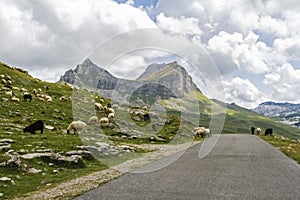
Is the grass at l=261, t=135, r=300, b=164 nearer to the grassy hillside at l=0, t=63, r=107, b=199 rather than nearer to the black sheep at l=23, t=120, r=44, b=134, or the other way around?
the grassy hillside at l=0, t=63, r=107, b=199

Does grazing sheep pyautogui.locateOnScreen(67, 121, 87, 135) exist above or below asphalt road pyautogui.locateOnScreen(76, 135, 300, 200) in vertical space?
above

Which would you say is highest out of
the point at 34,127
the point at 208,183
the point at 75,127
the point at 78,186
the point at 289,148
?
the point at 75,127

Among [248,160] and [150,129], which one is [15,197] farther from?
[150,129]

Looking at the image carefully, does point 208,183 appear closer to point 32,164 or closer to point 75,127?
point 32,164

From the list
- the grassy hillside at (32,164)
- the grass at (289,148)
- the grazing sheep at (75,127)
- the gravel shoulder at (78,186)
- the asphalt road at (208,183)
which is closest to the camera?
the asphalt road at (208,183)

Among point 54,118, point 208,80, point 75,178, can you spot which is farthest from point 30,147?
point 54,118

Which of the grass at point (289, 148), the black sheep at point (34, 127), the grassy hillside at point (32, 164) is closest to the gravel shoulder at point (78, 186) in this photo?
the grassy hillside at point (32, 164)

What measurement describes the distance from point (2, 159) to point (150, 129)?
38.5 meters

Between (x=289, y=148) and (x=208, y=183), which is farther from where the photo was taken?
(x=289, y=148)

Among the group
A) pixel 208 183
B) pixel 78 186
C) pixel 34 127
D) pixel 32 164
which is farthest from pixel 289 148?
pixel 78 186

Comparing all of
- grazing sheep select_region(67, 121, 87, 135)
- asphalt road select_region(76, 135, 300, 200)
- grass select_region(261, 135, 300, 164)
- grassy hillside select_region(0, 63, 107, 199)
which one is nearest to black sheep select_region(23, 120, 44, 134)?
grassy hillside select_region(0, 63, 107, 199)

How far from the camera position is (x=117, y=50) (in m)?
23.3

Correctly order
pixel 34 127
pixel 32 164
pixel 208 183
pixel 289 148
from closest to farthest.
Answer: pixel 208 183
pixel 32 164
pixel 34 127
pixel 289 148

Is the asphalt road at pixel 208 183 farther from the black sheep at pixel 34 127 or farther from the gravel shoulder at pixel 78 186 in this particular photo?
the black sheep at pixel 34 127
